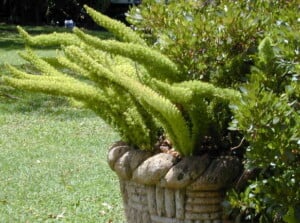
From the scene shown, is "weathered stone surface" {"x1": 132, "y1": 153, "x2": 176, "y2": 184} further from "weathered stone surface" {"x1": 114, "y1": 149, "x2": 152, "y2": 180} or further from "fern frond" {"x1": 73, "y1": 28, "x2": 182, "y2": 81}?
"fern frond" {"x1": 73, "y1": 28, "x2": 182, "y2": 81}

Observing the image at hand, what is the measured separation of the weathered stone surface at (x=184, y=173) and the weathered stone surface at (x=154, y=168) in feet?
0.08

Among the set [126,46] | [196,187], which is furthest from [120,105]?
[196,187]

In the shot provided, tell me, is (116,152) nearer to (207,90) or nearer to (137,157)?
(137,157)

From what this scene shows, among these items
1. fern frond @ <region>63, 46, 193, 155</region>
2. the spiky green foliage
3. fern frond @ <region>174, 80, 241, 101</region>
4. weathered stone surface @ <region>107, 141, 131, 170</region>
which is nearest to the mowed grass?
weathered stone surface @ <region>107, 141, 131, 170</region>

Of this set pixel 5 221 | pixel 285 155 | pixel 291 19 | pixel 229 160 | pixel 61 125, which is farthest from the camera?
pixel 61 125

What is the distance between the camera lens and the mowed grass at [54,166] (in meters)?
4.81

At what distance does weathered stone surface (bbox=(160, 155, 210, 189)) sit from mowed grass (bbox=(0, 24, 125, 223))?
2.17m

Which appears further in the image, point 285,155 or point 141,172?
point 141,172

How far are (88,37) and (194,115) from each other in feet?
1.58

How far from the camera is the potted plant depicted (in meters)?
2.48

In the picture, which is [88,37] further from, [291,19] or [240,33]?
[291,19]

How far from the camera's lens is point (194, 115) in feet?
8.36

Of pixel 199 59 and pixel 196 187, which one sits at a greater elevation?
pixel 199 59

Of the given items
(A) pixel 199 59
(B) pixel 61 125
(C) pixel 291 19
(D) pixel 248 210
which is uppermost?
(C) pixel 291 19
